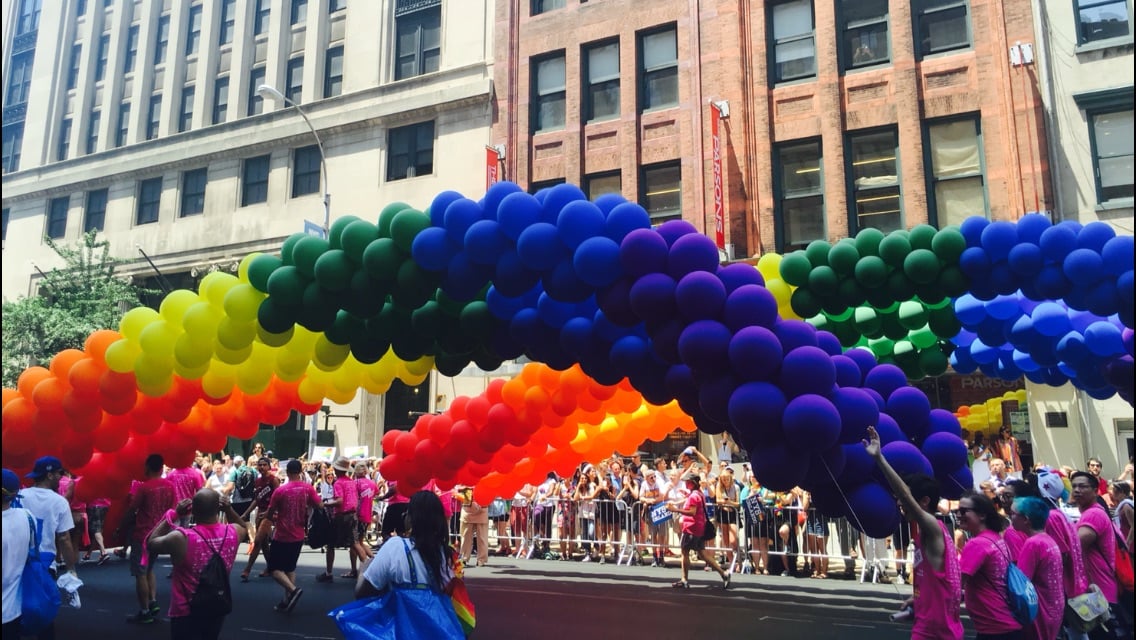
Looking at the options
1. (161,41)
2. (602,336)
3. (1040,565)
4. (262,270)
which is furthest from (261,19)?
(1040,565)

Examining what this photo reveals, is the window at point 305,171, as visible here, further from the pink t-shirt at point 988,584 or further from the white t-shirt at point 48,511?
the pink t-shirt at point 988,584

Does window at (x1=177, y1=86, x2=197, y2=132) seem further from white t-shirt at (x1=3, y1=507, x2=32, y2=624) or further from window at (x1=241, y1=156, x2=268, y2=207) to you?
white t-shirt at (x1=3, y1=507, x2=32, y2=624)

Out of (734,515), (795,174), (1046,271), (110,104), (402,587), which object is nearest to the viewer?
Result: (402,587)

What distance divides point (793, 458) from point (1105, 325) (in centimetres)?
434

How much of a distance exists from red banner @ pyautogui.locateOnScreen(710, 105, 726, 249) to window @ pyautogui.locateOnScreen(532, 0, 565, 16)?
668cm

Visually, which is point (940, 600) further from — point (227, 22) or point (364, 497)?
point (227, 22)

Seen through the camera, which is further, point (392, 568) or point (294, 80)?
point (294, 80)

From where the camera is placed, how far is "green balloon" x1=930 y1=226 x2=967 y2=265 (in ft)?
24.3

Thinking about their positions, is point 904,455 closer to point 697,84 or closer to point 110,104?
point 697,84

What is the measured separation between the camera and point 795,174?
18.9 meters

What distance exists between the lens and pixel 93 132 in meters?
31.1

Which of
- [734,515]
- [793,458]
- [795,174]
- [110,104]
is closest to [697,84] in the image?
[795,174]

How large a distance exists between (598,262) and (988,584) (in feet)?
11.2

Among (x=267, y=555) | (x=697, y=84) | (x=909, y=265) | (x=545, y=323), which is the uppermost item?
(x=697, y=84)
